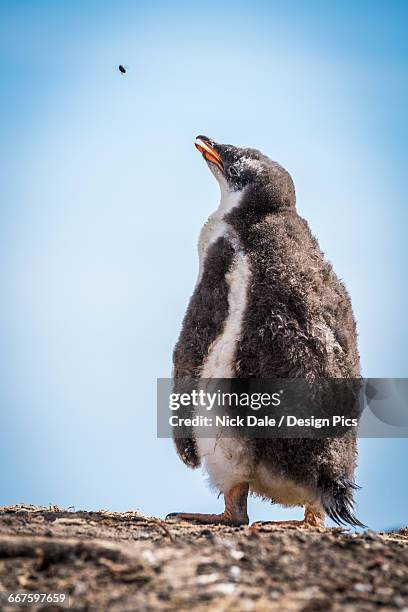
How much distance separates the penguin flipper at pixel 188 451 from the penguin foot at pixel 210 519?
0.45 meters

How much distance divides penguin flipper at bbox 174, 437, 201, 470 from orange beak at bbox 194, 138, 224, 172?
2.44 meters

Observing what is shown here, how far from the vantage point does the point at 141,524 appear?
593cm

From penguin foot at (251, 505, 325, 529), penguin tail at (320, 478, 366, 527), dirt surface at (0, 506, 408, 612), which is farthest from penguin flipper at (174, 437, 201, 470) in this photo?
dirt surface at (0, 506, 408, 612)

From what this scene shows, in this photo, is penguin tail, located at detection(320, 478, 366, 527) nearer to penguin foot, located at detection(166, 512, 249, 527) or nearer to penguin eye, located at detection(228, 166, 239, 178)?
penguin foot, located at detection(166, 512, 249, 527)

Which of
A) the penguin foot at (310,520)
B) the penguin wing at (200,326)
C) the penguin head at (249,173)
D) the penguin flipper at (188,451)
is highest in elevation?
the penguin head at (249,173)

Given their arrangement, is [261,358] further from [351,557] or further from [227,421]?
[351,557]

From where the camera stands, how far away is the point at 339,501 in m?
6.45

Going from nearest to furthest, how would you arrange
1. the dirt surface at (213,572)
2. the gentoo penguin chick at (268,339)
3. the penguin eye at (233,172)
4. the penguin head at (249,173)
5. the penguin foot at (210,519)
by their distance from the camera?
the dirt surface at (213,572) → the gentoo penguin chick at (268,339) → the penguin foot at (210,519) → the penguin head at (249,173) → the penguin eye at (233,172)

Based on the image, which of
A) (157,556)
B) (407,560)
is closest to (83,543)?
(157,556)

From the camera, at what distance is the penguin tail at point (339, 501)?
6.42 metres

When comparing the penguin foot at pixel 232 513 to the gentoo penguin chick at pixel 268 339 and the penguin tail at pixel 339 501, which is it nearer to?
the gentoo penguin chick at pixel 268 339

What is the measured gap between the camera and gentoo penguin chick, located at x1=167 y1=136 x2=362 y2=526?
632 centimetres

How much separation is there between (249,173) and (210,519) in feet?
9.47

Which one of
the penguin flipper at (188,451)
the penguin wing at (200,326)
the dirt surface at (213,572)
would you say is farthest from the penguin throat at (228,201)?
the dirt surface at (213,572)
